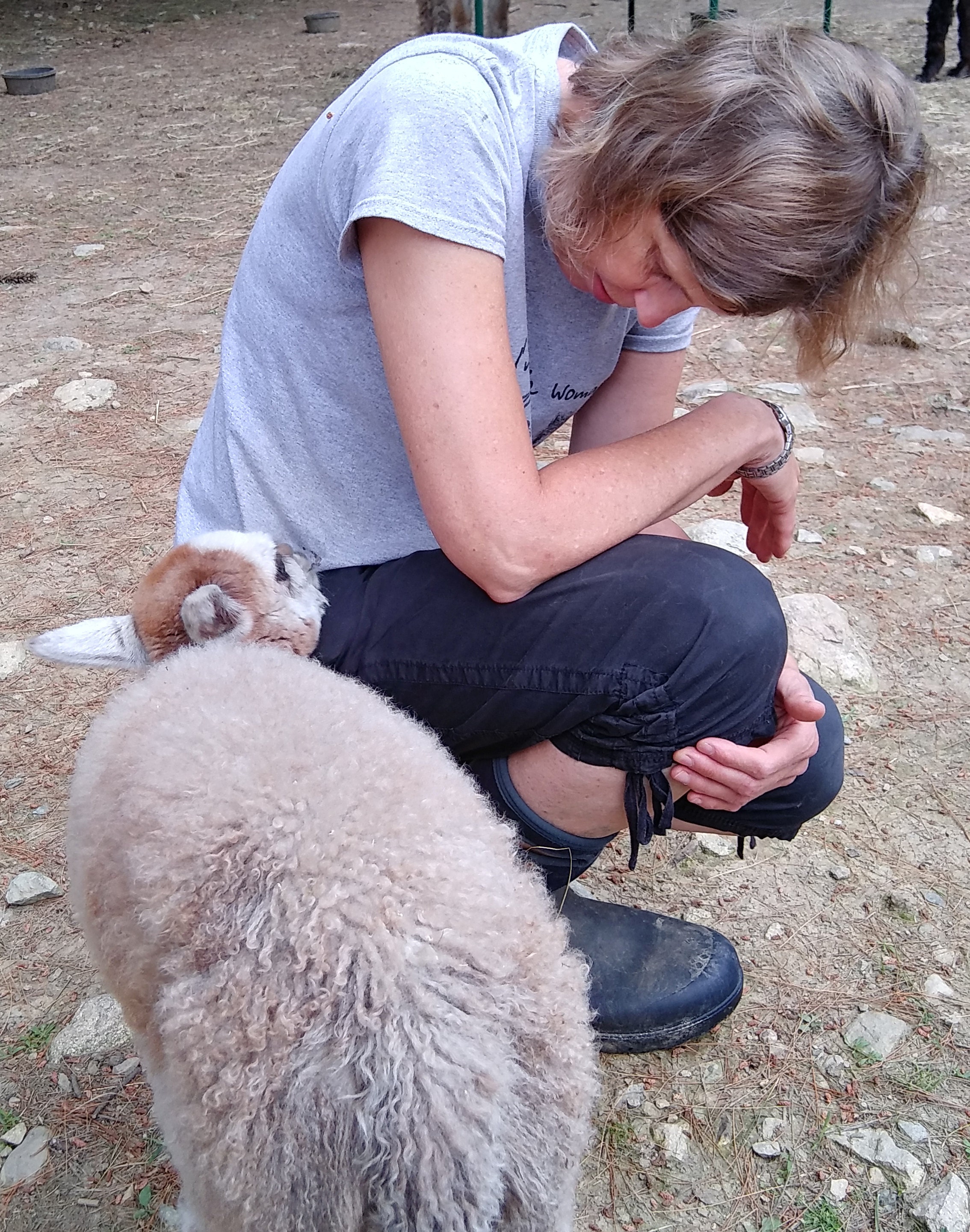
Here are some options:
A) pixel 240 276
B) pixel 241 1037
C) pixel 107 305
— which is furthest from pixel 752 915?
pixel 107 305

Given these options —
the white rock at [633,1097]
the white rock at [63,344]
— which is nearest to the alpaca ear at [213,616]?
the white rock at [633,1097]

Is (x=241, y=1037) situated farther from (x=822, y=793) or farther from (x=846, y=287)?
(x=846, y=287)

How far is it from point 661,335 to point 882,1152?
142 cm

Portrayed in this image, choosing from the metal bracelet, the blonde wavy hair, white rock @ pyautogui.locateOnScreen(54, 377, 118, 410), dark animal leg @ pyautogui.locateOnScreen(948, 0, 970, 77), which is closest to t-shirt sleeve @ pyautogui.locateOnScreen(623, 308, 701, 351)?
the metal bracelet

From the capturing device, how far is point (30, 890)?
216 cm

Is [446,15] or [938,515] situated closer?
[938,515]

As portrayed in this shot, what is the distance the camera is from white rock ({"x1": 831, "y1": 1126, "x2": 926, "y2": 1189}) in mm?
1649

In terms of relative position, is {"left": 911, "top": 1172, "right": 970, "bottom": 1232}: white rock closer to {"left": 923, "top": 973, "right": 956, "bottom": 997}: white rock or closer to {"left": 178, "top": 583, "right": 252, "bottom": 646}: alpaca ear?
{"left": 923, "top": 973, "right": 956, "bottom": 997}: white rock

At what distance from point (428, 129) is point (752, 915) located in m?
1.56

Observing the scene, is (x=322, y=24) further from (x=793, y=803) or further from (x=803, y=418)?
(x=793, y=803)

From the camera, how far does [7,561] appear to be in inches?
126

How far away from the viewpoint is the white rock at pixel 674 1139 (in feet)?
5.63

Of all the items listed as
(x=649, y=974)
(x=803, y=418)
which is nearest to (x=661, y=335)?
(x=649, y=974)

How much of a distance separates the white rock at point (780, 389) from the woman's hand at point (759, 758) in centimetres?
250
